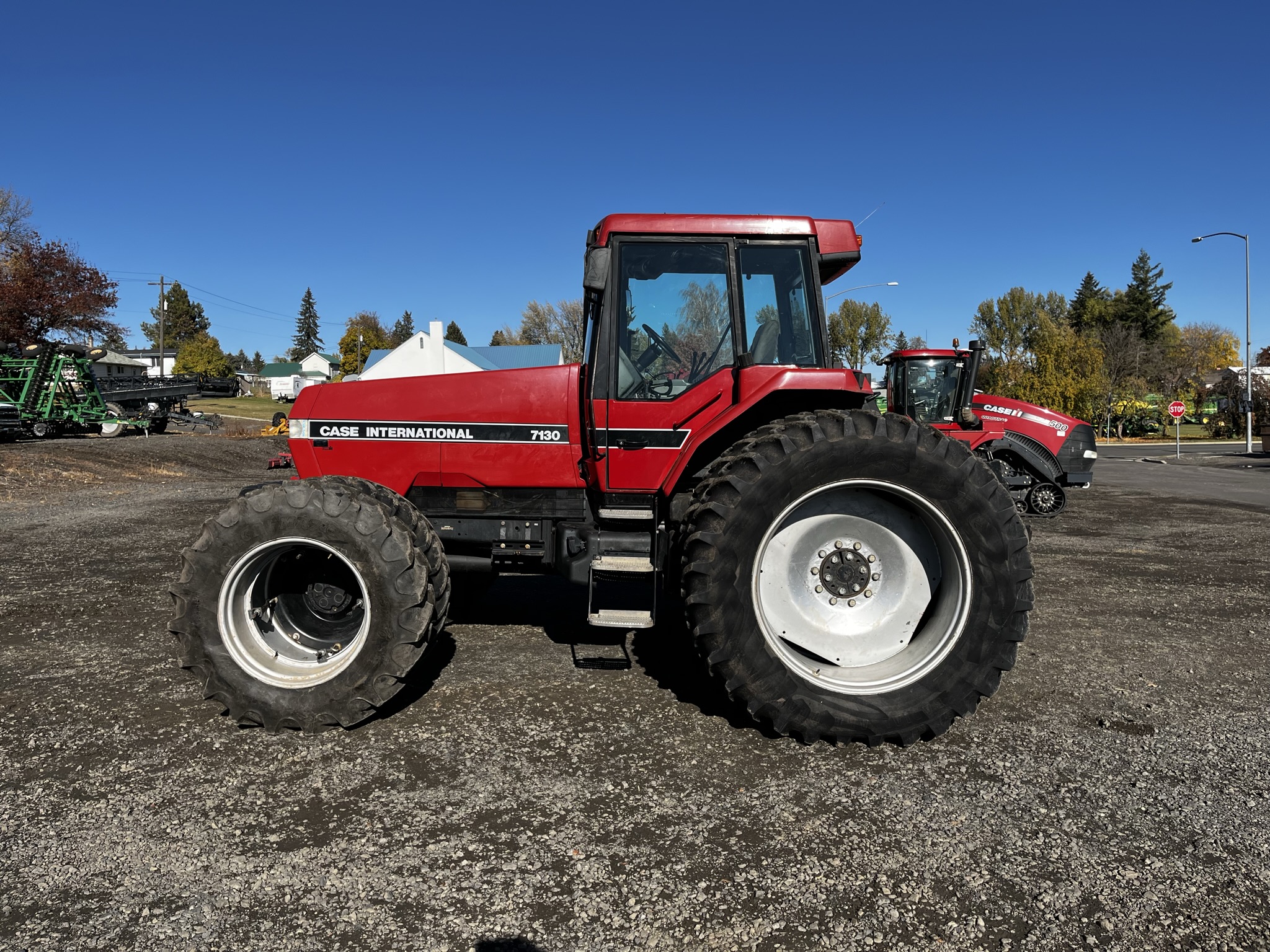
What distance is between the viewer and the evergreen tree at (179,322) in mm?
98000

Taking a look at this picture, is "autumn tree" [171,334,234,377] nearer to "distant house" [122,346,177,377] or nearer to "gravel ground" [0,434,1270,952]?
"distant house" [122,346,177,377]

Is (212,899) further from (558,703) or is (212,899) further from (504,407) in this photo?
(504,407)

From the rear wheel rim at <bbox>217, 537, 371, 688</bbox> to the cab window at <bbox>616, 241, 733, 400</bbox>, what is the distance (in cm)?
167

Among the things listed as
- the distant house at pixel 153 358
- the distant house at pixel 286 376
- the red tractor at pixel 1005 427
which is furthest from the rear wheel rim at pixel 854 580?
the distant house at pixel 153 358

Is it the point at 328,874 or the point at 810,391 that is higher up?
the point at 810,391

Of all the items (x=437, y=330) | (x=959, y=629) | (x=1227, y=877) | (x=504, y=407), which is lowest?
(x=1227, y=877)

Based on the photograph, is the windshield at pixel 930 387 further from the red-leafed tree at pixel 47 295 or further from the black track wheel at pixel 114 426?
the red-leafed tree at pixel 47 295

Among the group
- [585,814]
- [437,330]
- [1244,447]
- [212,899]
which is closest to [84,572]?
[212,899]

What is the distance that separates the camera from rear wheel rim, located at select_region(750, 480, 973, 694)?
347cm

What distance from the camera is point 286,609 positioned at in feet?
11.9

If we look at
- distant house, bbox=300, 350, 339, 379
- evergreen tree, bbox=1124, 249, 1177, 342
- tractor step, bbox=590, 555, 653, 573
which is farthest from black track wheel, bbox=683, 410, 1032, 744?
distant house, bbox=300, 350, 339, 379

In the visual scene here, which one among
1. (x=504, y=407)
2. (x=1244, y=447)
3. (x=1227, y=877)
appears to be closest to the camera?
(x=1227, y=877)

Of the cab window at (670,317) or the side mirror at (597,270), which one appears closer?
the side mirror at (597,270)

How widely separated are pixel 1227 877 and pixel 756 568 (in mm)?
1812
